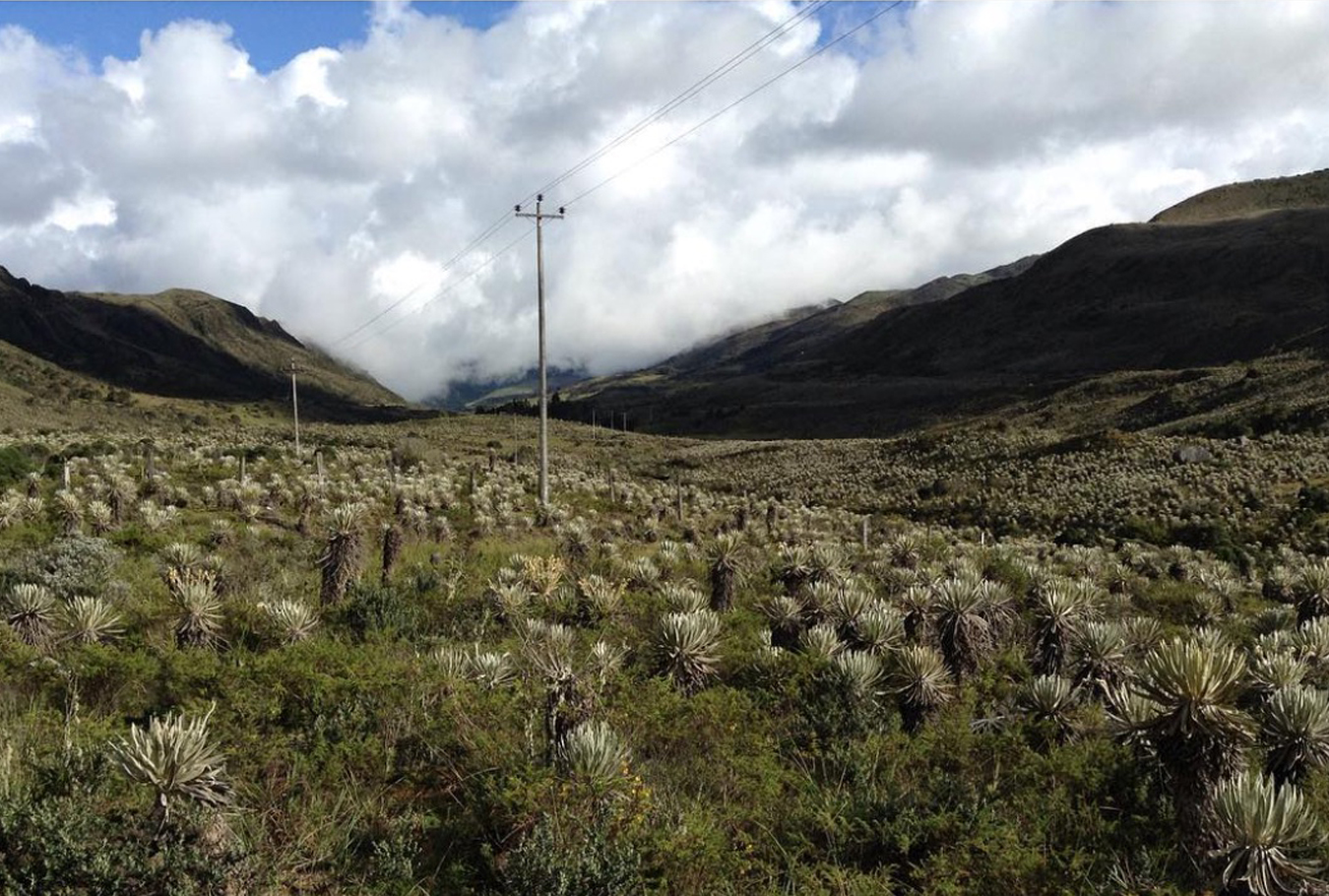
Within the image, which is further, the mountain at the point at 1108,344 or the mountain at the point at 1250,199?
the mountain at the point at 1250,199

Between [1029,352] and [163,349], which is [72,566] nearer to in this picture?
[1029,352]

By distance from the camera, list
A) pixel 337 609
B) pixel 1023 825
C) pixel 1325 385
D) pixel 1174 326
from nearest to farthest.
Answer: pixel 1023 825 → pixel 337 609 → pixel 1325 385 → pixel 1174 326

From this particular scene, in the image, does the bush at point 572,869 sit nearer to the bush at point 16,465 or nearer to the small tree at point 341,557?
the small tree at point 341,557

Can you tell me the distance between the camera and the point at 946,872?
165 inches

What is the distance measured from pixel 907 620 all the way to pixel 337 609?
618 centimetres

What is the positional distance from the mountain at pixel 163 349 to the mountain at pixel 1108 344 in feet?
178

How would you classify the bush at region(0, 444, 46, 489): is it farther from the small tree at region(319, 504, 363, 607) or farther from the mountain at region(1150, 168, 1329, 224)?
the mountain at region(1150, 168, 1329, 224)

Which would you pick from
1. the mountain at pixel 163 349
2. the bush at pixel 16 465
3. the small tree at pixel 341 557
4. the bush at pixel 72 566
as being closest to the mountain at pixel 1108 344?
the small tree at pixel 341 557

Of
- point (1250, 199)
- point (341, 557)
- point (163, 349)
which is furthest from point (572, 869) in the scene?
point (1250, 199)

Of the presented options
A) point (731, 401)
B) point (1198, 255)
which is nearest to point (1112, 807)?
point (731, 401)

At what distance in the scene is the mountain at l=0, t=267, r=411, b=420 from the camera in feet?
411

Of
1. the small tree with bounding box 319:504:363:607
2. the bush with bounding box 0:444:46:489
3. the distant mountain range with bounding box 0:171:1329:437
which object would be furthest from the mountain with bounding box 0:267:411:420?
the small tree with bounding box 319:504:363:607

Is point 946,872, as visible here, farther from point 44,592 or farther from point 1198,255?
point 1198,255

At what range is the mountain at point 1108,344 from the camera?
62906 mm
